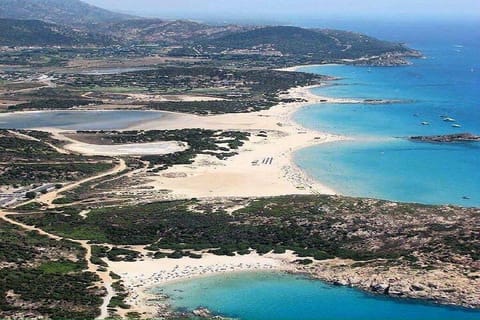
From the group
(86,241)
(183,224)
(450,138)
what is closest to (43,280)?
(86,241)

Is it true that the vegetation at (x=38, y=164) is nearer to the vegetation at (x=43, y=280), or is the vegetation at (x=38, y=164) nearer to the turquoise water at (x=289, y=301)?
the vegetation at (x=43, y=280)

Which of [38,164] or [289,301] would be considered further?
[38,164]

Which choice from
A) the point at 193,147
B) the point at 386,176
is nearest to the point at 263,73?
the point at 193,147

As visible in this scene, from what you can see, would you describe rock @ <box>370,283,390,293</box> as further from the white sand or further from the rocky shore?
the white sand

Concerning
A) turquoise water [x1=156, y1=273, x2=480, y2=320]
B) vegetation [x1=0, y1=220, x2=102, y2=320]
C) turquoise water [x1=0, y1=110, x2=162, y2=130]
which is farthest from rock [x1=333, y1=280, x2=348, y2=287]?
turquoise water [x1=0, y1=110, x2=162, y2=130]

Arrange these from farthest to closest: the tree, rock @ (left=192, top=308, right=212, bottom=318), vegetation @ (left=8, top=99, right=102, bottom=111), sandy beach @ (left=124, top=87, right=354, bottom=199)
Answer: vegetation @ (left=8, top=99, right=102, bottom=111), sandy beach @ (left=124, top=87, right=354, bottom=199), the tree, rock @ (left=192, top=308, right=212, bottom=318)

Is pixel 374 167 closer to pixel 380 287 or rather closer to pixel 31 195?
pixel 31 195
